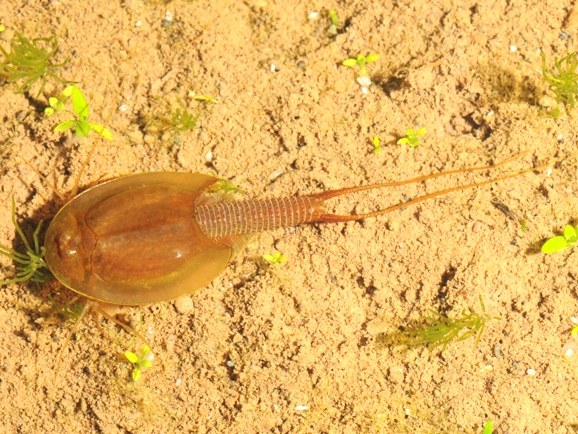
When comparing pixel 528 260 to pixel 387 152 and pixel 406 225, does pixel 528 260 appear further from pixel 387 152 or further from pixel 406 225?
pixel 387 152

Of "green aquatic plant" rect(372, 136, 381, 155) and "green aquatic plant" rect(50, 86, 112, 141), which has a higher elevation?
"green aquatic plant" rect(50, 86, 112, 141)

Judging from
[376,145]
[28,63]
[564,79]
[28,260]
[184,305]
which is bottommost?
[184,305]

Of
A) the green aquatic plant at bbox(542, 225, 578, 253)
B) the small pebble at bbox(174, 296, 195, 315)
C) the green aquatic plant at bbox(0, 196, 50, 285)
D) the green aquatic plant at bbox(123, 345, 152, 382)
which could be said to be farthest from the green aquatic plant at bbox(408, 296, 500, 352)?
the green aquatic plant at bbox(0, 196, 50, 285)

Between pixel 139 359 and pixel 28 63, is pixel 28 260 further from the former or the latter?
pixel 28 63

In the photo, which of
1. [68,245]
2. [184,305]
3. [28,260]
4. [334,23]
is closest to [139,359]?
[184,305]

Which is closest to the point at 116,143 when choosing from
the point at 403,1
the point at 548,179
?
the point at 403,1

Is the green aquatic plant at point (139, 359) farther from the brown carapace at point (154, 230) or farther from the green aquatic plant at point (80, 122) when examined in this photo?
the green aquatic plant at point (80, 122)

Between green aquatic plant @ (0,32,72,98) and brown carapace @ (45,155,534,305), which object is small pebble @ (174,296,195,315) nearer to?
brown carapace @ (45,155,534,305)
